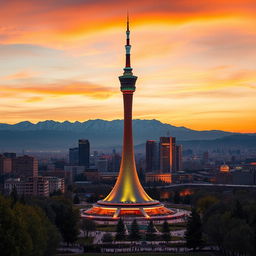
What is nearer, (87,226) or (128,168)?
(87,226)

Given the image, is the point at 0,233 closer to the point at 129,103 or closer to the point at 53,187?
the point at 129,103

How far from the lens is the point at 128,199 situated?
330ft

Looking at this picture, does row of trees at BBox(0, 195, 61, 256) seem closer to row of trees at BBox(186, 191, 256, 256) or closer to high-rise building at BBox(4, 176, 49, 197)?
row of trees at BBox(186, 191, 256, 256)

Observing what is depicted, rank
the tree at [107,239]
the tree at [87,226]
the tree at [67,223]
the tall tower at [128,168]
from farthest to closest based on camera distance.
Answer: the tall tower at [128,168]
the tree at [87,226]
the tree at [107,239]
the tree at [67,223]

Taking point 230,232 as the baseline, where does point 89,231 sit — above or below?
below

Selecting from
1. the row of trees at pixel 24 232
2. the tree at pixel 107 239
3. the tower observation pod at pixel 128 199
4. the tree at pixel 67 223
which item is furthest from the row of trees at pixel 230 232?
the tower observation pod at pixel 128 199

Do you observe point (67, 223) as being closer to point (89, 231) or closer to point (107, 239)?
point (107, 239)

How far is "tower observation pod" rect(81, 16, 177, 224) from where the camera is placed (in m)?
95.9

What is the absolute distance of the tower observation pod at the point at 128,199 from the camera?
3775 inches

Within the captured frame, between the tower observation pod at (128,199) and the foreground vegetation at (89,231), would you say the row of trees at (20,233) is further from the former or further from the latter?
the tower observation pod at (128,199)

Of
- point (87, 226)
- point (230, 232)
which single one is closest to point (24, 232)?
point (230, 232)

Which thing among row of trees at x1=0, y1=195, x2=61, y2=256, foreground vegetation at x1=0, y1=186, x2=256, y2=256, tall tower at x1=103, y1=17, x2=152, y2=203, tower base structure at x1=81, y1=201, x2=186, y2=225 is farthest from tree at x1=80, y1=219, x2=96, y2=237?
row of trees at x1=0, y1=195, x2=61, y2=256

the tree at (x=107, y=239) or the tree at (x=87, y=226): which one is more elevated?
the tree at (x=87, y=226)

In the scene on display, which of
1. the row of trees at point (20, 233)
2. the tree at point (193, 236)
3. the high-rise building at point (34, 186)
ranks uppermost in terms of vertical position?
the high-rise building at point (34, 186)
